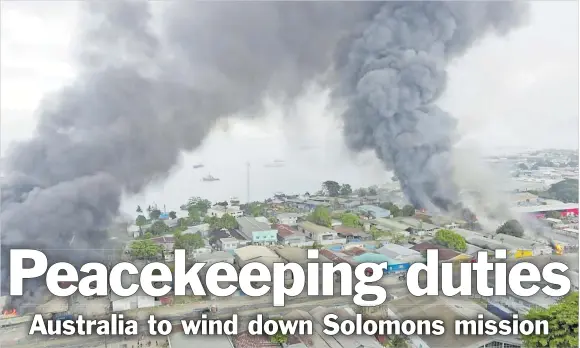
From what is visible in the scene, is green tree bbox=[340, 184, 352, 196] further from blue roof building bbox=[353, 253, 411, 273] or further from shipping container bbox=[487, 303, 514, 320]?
shipping container bbox=[487, 303, 514, 320]

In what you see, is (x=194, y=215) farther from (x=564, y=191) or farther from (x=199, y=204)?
(x=564, y=191)

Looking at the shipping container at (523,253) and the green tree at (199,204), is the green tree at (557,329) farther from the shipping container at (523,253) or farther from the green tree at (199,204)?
the green tree at (199,204)

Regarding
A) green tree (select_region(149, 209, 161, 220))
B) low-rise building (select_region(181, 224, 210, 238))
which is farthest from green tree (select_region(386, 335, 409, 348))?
green tree (select_region(149, 209, 161, 220))

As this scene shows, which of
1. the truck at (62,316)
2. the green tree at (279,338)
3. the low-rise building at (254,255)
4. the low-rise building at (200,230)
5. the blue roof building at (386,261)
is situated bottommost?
the green tree at (279,338)

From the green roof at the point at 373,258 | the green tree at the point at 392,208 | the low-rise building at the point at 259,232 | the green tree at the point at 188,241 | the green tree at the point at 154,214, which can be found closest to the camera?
the green roof at the point at 373,258

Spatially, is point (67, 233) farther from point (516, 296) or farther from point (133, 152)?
point (516, 296)

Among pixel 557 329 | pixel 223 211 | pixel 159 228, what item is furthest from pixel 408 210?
pixel 159 228

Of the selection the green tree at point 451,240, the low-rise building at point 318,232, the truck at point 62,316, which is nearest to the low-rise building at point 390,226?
the green tree at point 451,240
